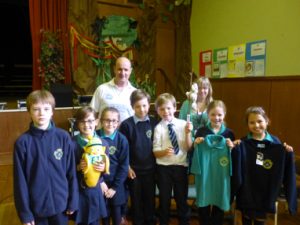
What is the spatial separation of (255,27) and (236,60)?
1.99 ft

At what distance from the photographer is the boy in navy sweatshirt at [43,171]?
149 cm

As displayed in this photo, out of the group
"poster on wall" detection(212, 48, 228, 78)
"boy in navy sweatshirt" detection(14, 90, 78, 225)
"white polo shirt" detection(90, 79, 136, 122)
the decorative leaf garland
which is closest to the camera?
"boy in navy sweatshirt" detection(14, 90, 78, 225)

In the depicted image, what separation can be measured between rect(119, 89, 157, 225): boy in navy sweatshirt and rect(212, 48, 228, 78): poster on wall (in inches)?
132

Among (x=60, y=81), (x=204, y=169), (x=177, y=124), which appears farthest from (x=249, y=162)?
(x=60, y=81)

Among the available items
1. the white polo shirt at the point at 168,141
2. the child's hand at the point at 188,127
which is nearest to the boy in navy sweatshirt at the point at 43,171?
the white polo shirt at the point at 168,141

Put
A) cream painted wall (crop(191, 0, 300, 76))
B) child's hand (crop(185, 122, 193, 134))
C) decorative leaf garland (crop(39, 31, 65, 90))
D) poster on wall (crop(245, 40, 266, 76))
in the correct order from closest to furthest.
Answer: child's hand (crop(185, 122, 193, 134)) < cream painted wall (crop(191, 0, 300, 76)) < poster on wall (crop(245, 40, 266, 76)) < decorative leaf garland (crop(39, 31, 65, 90))

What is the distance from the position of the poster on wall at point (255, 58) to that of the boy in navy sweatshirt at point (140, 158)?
2.88 m

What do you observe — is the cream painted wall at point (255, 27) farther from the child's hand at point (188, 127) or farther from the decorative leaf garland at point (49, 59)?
the decorative leaf garland at point (49, 59)

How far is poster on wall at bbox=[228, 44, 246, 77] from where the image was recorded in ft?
15.1

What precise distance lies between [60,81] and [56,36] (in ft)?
2.83

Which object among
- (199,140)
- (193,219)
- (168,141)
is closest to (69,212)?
(168,141)

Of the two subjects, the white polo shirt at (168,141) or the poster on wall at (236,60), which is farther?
the poster on wall at (236,60)

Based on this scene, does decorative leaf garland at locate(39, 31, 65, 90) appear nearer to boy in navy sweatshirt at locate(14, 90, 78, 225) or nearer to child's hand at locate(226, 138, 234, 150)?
boy in navy sweatshirt at locate(14, 90, 78, 225)

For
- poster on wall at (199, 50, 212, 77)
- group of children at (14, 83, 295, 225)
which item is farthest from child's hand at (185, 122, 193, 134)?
poster on wall at (199, 50, 212, 77)
